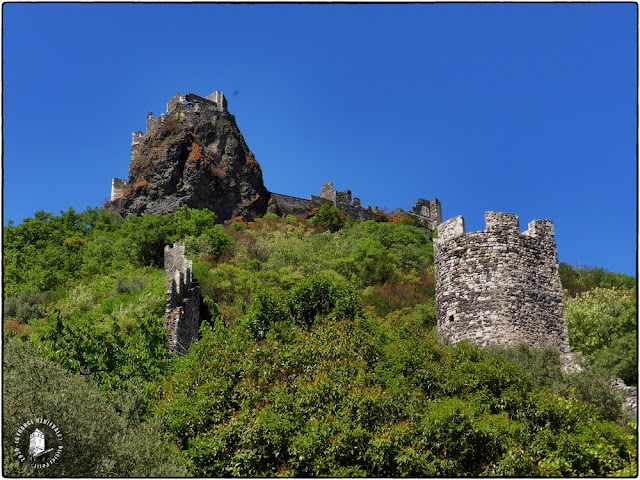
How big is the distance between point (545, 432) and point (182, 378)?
24.4ft

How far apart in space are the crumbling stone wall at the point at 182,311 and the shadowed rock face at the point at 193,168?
2483cm

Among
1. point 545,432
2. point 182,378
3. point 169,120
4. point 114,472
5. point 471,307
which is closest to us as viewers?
point 114,472

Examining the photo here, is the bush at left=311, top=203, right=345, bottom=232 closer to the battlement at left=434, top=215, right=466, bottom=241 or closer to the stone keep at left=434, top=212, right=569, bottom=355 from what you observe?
the battlement at left=434, top=215, right=466, bottom=241

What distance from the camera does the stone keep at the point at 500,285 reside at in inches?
774

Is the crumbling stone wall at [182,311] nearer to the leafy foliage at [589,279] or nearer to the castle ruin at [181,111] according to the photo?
the leafy foliage at [589,279]

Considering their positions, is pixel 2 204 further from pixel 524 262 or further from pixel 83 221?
pixel 83 221

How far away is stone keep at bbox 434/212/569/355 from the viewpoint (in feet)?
64.5

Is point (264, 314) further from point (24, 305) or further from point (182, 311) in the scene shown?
point (24, 305)

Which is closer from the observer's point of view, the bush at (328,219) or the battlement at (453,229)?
the battlement at (453,229)

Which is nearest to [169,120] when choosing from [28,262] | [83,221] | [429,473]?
[83,221]

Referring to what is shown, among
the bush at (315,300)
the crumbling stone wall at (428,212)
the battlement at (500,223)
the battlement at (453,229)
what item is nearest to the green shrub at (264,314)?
the bush at (315,300)

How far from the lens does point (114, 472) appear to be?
1264 cm

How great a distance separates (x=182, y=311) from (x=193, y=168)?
3115 centimetres

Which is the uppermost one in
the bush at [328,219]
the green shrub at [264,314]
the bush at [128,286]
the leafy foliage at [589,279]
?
the bush at [328,219]
